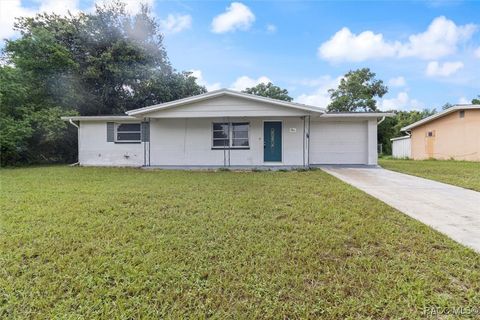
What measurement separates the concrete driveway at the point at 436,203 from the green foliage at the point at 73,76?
14516mm

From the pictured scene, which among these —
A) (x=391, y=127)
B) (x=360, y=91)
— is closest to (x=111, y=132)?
(x=391, y=127)

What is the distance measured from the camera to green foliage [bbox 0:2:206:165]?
1380cm

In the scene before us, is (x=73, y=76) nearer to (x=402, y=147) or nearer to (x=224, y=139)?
(x=224, y=139)

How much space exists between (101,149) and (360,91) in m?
30.3

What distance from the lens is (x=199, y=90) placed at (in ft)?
74.6

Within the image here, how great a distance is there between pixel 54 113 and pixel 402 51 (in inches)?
801

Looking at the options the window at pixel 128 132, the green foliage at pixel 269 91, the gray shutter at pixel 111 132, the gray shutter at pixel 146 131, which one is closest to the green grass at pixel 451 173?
the gray shutter at pixel 146 131

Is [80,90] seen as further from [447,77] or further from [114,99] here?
[447,77]

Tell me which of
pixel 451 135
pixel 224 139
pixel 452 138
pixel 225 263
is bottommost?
pixel 225 263

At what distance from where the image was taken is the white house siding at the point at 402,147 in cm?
2360

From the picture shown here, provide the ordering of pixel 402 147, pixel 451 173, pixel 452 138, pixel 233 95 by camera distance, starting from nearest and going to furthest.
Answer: pixel 451 173, pixel 233 95, pixel 452 138, pixel 402 147

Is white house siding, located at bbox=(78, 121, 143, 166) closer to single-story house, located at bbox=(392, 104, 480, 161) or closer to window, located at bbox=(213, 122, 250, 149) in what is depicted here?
window, located at bbox=(213, 122, 250, 149)

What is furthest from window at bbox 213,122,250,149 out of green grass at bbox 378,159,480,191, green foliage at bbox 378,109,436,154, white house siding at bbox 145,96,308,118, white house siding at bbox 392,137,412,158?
green foliage at bbox 378,109,436,154

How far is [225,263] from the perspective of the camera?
2850mm
